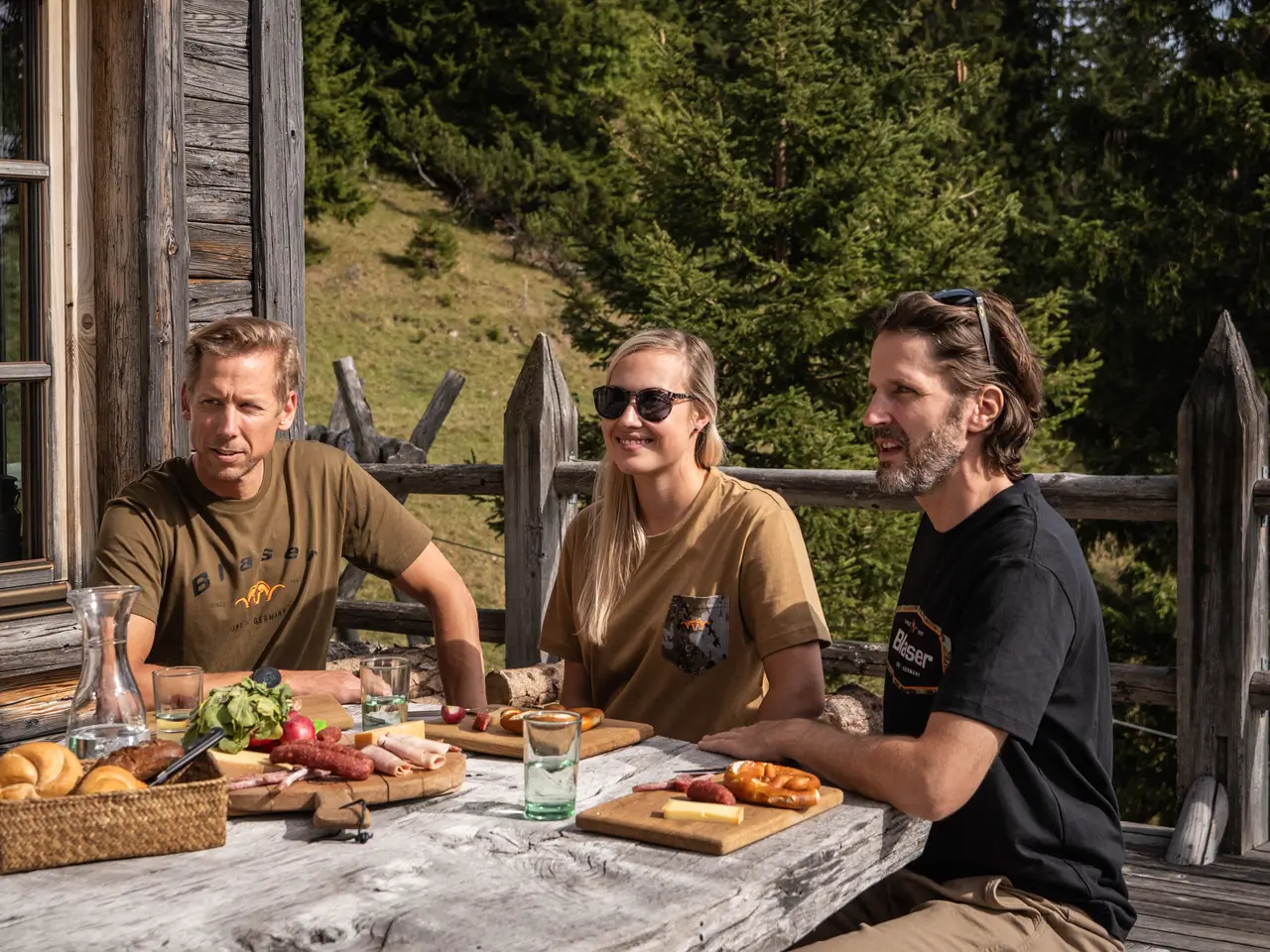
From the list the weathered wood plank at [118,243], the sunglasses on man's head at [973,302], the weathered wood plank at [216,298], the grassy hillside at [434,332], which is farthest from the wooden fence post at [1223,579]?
Answer: the grassy hillside at [434,332]

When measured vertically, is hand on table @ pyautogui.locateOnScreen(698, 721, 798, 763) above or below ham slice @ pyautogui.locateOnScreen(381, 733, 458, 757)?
below

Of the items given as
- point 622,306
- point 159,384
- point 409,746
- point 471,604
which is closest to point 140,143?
point 159,384

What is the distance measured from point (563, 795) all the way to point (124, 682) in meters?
0.77

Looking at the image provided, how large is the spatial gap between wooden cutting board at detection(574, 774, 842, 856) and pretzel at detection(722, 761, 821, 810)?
12 millimetres

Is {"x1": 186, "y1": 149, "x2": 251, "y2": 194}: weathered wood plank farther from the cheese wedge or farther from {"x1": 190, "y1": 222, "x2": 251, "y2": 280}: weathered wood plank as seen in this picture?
the cheese wedge

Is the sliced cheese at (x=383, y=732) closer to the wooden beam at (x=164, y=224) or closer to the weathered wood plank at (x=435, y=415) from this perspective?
the wooden beam at (x=164, y=224)

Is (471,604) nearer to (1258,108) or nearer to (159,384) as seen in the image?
(159,384)

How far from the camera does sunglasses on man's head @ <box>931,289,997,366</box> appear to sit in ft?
7.97

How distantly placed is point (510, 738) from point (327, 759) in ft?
1.46

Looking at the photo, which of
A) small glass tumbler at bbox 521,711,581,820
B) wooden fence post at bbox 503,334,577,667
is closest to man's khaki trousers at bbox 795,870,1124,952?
small glass tumbler at bbox 521,711,581,820

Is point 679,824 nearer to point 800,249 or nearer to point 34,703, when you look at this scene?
point 34,703

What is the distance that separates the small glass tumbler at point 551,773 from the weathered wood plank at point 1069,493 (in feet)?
8.44

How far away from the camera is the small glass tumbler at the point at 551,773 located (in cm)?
208

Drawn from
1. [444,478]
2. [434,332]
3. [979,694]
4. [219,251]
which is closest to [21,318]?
[219,251]
